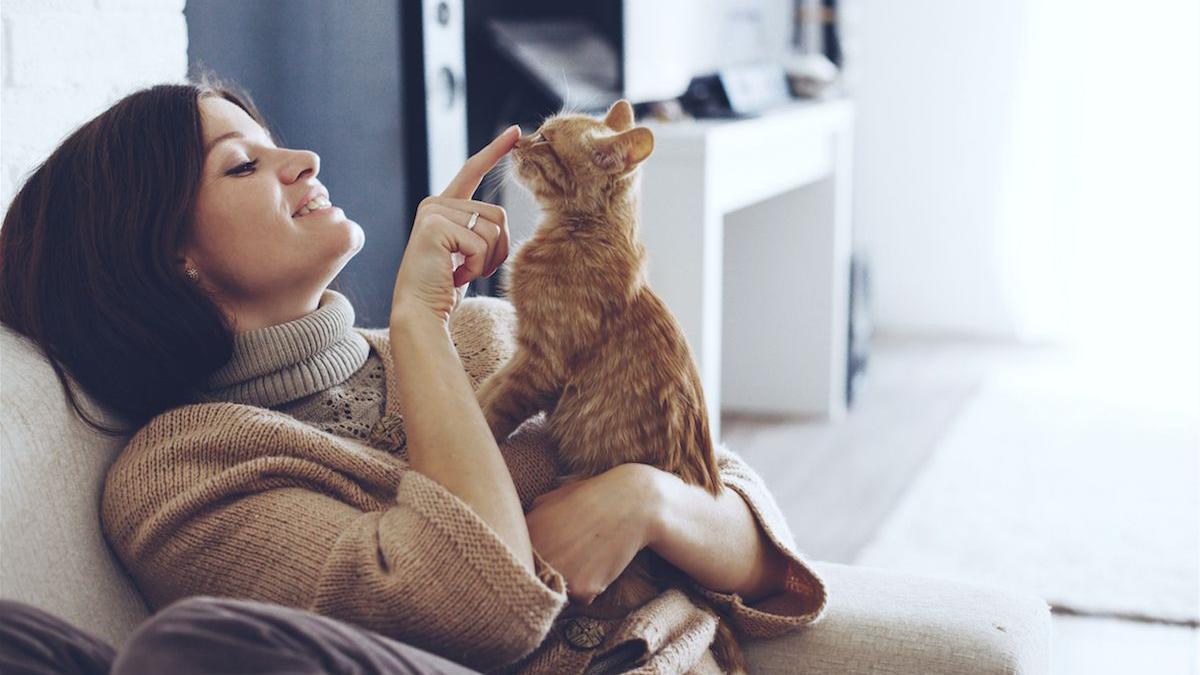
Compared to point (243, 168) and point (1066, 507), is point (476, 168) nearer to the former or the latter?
point (243, 168)

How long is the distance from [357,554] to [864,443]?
272 cm

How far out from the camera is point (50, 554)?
1.09 m

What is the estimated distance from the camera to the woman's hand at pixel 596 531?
119 centimetres

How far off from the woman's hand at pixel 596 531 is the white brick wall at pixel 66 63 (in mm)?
745

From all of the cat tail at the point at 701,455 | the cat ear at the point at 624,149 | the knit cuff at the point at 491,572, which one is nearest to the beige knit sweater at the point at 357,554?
the knit cuff at the point at 491,572

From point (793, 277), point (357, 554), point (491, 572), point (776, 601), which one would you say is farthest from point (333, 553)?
point (793, 277)

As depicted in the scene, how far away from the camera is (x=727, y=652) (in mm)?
1262

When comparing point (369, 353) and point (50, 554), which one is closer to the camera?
point (50, 554)

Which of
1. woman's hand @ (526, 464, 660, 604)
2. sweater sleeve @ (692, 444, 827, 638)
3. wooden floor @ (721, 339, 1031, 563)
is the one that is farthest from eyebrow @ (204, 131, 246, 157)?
wooden floor @ (721, 339, 1031, 563)

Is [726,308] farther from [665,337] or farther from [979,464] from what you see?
[665,337]

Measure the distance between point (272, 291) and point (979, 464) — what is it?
2490 mm

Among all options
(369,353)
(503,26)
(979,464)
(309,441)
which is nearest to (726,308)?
(979,464)

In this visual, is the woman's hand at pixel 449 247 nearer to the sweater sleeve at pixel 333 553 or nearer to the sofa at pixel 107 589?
the sweater sleeve at pixel 333 553

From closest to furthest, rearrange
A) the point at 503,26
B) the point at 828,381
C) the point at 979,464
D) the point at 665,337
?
the point at 665,337 → the point at 503,26 → the point at 979,464 → the point at 828,381
